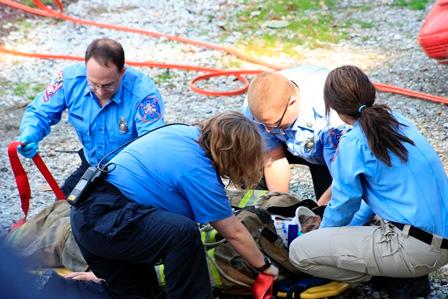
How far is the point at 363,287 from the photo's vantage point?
3.80 m

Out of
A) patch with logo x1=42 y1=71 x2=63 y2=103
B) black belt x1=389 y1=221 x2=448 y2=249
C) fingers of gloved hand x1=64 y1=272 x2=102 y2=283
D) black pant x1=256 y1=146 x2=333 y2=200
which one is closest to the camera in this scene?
black belt x1=389 y1=221 x2=448 y2=249

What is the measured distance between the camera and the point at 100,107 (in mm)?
4285

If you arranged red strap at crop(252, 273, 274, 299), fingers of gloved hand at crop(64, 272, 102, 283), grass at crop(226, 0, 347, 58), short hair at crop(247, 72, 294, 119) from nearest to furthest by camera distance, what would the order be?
red strap at crop(252, 273, 274, 299), fingers of gloved hand at crop(64, 272, 102, 283), short hair at crop(247, 72, 294, 119), grass at crop(226, 0, 347, 58)

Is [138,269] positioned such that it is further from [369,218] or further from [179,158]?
[369,218]

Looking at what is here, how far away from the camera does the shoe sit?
11.5 feet

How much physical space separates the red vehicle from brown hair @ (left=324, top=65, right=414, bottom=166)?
3036 millimetres

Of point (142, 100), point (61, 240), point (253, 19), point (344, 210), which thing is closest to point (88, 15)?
point (253, 19)

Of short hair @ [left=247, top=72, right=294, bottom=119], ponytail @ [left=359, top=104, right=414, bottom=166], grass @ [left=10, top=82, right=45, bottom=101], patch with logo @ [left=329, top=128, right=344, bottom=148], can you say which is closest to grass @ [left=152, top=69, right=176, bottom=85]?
grass @ [left=10, top=82, right=45, bottom=101]

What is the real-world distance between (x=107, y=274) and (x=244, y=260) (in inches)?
26.0

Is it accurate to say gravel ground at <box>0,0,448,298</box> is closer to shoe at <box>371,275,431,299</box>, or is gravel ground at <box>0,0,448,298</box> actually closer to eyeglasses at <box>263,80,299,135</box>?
eyeglasses at <box>263,80,299,135</box>

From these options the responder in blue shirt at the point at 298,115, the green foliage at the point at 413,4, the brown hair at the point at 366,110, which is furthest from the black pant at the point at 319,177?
the green foliage at the point at 413,4

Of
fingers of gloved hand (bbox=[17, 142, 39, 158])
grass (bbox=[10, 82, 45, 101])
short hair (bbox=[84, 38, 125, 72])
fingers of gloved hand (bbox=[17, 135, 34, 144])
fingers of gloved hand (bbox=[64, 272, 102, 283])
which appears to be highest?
short hair (bbox=[84, 38, 125, 72])

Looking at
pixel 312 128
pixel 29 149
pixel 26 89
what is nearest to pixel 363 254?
pixel 312 128

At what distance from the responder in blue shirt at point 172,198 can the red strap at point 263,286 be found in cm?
29
